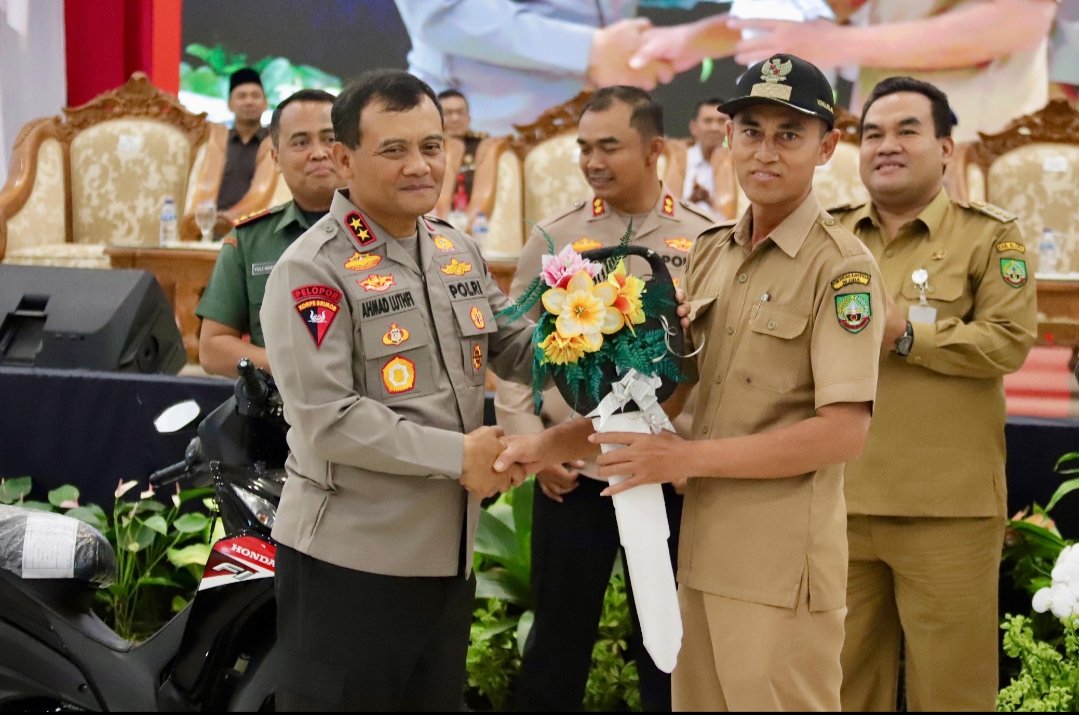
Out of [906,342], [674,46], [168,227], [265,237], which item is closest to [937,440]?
[906,342]

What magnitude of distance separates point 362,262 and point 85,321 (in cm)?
184

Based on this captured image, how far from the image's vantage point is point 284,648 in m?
1.53

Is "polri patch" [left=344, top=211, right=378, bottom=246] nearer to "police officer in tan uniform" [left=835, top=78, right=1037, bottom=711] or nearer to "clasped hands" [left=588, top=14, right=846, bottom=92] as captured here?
"police officer in tan uniform" [left=835, top=78, right=1037, bottom=711]

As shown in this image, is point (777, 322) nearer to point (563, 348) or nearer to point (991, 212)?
point (563, 348)

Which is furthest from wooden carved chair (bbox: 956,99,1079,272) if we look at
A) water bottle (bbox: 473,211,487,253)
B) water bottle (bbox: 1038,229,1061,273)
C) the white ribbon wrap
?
the white ribbon wrap

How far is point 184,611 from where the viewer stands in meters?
1.94

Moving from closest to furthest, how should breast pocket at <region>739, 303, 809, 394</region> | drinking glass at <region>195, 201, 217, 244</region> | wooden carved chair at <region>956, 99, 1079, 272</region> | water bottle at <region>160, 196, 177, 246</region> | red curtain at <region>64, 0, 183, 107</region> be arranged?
breast pocket at <region>739, 303, 809, 394</region> → drinking glass at <region>195, 201, 217, 244</region> → water bottle at <region>160, 196, 177, 246</region> → wooden carved chair at <region>956, 99, 1079, 272</region> → red curtain at <region>64, 0, 183, 107</region>

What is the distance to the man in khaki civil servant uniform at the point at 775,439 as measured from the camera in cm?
143

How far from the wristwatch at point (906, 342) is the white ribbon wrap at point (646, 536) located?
0.70 metres

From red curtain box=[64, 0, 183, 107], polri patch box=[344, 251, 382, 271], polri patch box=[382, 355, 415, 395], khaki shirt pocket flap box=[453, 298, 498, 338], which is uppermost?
red curtain box=[64, 0, 183, 107]

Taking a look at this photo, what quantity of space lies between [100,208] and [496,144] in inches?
87.5

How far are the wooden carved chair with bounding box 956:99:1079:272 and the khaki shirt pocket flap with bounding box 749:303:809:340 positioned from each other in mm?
3519

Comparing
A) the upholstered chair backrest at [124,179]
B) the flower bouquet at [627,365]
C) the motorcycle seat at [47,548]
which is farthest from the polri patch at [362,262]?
the upholstered chair backrest at [124,179]

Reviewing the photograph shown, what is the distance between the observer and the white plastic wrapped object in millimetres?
1414
